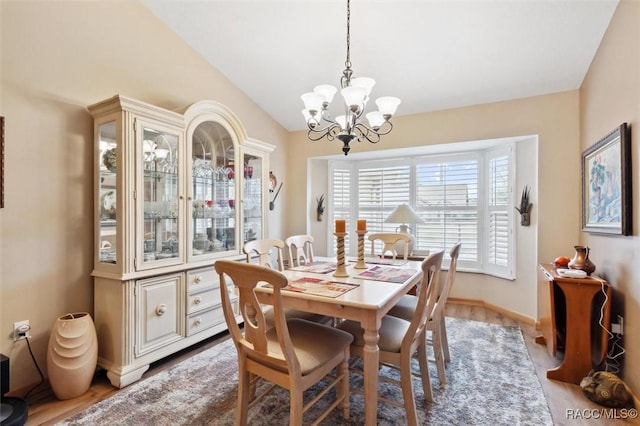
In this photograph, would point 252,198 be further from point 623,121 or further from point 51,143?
point 623,121

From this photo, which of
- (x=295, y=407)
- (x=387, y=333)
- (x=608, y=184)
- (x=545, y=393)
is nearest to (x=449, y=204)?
(x=608, y=184)

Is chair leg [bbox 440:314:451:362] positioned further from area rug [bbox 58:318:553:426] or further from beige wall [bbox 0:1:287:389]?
beige wall [bbox 0:1:287:389]

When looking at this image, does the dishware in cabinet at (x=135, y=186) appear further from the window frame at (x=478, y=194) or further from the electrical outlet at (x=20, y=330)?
the window frame at (x=478, y=194)

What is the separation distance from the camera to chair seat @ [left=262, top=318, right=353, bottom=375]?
157cm

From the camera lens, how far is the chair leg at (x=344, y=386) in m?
1.81

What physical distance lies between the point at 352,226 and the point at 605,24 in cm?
334

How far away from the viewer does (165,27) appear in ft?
9.72

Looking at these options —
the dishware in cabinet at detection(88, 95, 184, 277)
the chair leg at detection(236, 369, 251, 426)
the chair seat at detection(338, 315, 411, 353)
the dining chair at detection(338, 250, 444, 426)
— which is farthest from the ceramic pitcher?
the dishware in cabinet at detection(88, 95, 184, 277)

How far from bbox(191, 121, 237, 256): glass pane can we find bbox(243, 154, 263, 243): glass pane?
22cm

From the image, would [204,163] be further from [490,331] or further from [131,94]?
[490,331]

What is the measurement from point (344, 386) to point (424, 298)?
70cm

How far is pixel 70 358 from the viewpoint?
81.3 inches

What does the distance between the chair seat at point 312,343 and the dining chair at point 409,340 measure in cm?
17

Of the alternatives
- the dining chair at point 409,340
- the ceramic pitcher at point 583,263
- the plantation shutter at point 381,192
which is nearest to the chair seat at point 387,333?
A: the dining chair at point 409,340
